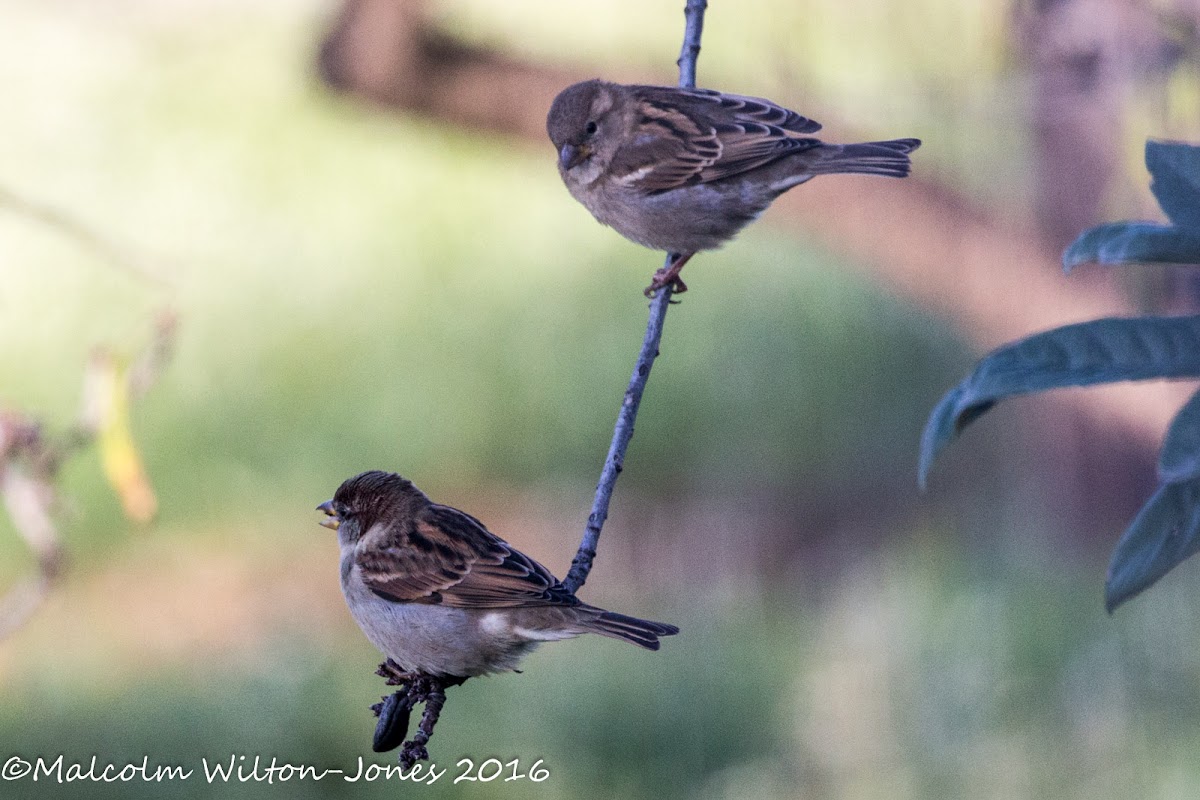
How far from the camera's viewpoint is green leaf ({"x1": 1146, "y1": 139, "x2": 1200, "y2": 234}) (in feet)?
3.55

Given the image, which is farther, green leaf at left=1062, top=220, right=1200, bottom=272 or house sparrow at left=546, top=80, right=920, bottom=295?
house sparrow at left=546, top=80, right=920, bottom=295

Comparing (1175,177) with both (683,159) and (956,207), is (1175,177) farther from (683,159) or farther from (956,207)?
(956,207)

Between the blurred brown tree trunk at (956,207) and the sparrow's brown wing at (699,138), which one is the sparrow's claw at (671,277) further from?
the blurred brown tree trunk at (956,207)

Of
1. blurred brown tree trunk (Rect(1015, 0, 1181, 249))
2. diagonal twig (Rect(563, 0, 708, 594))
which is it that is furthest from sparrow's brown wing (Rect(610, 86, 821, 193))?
blurred brown tree trunk (Rect(1015, 0, 1181, 249))

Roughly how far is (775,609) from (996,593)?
755 millimetres

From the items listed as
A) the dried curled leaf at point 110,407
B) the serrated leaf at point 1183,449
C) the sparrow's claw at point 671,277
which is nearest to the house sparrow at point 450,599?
the sparrow's claw at point 671,277

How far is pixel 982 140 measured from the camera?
14.8ft

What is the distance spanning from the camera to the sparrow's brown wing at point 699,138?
2439 millimetres

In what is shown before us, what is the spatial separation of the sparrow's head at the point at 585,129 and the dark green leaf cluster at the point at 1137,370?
157 centimetres

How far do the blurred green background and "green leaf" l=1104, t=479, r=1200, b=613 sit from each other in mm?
3274

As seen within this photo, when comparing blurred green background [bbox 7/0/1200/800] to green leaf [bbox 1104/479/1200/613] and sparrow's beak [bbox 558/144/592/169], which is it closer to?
sparrow's beak [bbox 558/144/592/169]

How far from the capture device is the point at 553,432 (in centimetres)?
471

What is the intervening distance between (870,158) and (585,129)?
58 centimetres

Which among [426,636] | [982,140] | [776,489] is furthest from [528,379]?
[426,636]
